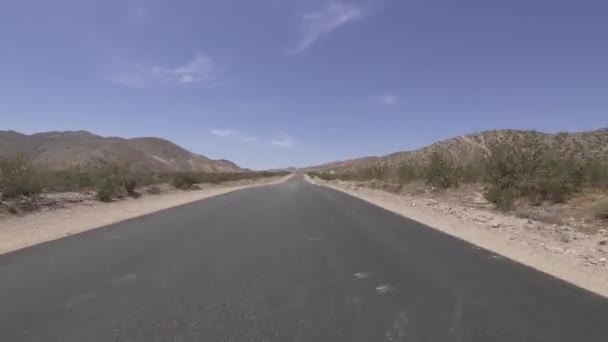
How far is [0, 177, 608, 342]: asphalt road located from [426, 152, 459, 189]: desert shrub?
28314 mm

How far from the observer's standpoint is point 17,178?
25203 millimetres

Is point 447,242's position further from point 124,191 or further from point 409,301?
point 124,191

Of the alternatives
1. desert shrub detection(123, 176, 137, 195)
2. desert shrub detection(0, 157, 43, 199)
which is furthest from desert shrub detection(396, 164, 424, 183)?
desert shrub detection(0, 157, 43, 199)

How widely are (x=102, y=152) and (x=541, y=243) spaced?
110 metres

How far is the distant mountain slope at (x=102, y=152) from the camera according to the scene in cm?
10588

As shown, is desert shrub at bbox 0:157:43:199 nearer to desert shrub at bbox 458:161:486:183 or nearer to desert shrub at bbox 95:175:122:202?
desert shrub at bbox 95:175:122:202

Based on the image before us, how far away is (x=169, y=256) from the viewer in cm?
1066

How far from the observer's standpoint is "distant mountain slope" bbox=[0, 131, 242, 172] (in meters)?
106

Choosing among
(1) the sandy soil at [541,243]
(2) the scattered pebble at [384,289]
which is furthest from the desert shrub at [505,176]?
(2) the scattered pebble at [384,289]

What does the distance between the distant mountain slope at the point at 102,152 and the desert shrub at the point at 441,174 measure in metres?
60.2

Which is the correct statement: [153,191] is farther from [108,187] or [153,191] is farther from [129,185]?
[108,187]

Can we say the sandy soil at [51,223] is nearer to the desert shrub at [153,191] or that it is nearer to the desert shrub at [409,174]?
the desert shrub at [153,191]

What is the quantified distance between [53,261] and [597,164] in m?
28.4

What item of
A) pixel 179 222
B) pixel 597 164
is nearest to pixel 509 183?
pixel 597 164
